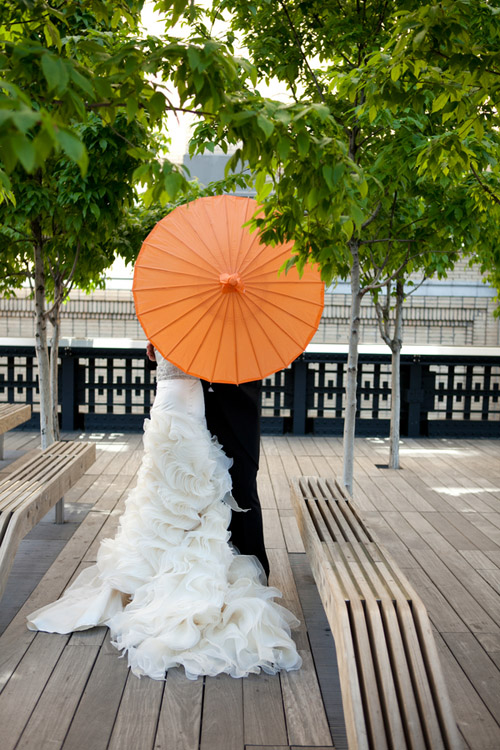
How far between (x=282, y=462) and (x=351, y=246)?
3226 mm

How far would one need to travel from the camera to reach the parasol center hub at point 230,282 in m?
3.34

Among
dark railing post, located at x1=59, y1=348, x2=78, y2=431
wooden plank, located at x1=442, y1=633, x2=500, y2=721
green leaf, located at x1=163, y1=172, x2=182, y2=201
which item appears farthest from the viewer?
dark railing post, located at x1=59, y1=348, x2=78, y2=431

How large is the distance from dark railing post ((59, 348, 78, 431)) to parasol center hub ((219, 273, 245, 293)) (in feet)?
22.0

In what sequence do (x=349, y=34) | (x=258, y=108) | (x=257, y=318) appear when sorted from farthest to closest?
(x=349, y=34) → (x=257, y=318) → (x=258, y=108)

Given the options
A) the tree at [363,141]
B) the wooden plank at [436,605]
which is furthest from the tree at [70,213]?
the wooden plank at [436,605]

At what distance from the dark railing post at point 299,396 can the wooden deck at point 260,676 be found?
3.22 metres

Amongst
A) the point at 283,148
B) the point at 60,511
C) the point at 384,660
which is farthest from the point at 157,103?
the point at 60,511

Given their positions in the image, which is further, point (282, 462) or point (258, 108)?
point (282, 462)

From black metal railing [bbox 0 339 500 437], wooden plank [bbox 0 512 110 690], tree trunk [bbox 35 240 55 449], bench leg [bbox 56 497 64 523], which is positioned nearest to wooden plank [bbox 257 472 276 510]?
wooden plank [bbox 0 512 110 690]

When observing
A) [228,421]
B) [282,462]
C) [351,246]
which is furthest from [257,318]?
[282,462]

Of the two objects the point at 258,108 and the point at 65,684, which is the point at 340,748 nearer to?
the point at 65,684

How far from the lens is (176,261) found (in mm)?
3381

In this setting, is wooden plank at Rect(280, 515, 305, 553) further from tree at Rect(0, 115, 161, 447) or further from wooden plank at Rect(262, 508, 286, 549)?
→ tree at Rect(0, 115, 161, 447)

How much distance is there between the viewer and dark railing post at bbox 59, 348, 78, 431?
9609mm
